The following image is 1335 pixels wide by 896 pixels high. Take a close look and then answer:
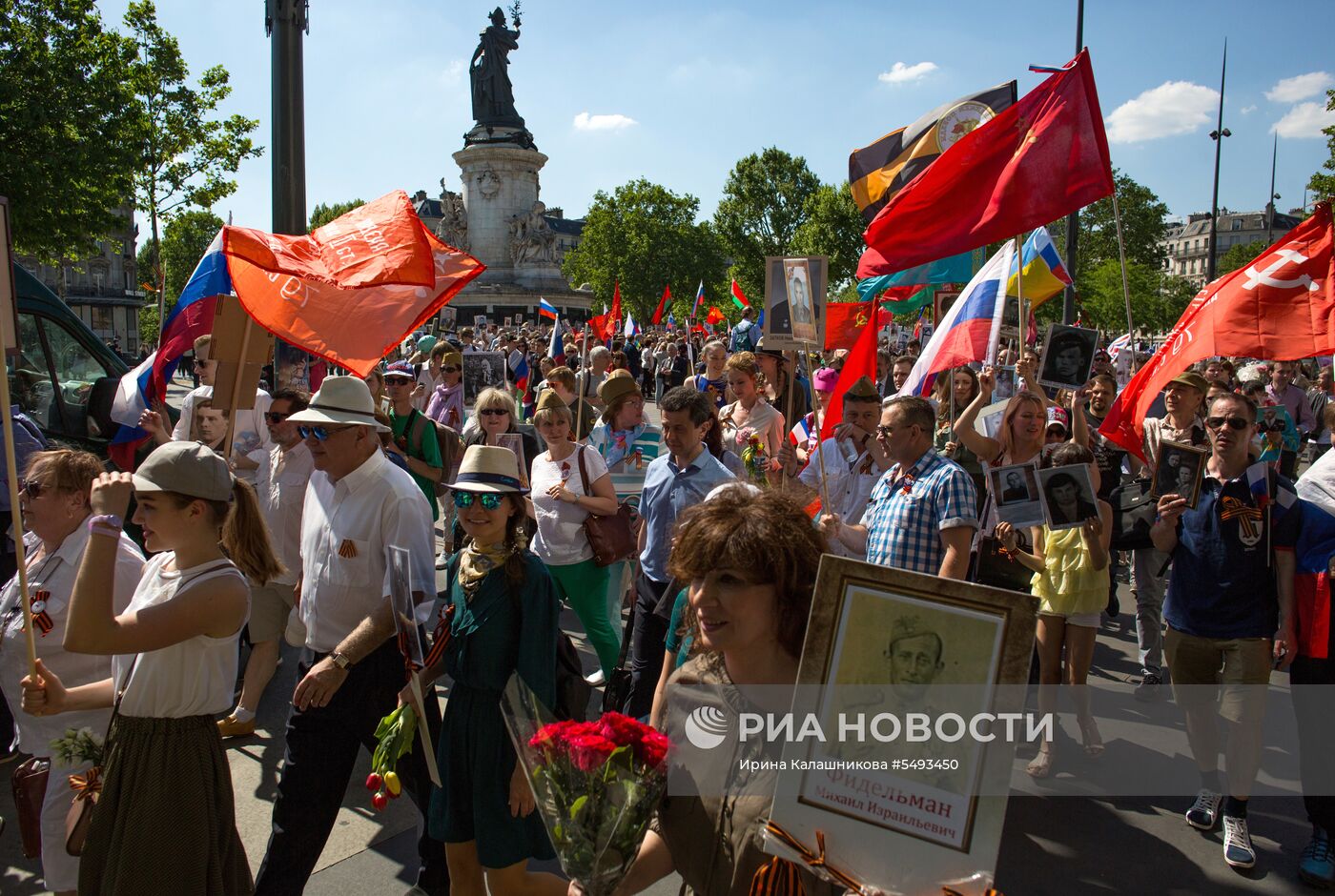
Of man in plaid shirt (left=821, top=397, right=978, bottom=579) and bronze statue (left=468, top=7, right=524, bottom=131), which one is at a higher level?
bronze statue (left=468, top=7, right=524, bottom=131)

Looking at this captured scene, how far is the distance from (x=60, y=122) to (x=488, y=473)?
52.3 ft

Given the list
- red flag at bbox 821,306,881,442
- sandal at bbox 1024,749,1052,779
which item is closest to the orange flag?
red flag at bbox 821,306,881,442

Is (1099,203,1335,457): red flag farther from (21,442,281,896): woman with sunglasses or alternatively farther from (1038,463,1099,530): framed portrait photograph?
(21,442,281,896): woman with sunglasses

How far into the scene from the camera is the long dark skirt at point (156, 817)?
2.74m

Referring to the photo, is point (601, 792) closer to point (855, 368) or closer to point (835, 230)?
point (855, 368)

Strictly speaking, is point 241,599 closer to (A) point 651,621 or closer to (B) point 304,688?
(B) point 304,688

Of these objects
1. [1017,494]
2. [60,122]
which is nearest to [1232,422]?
[1017,494]

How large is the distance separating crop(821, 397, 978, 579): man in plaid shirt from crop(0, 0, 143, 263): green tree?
15.4m

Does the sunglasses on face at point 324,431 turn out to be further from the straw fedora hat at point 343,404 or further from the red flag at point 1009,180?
the red flag at point 1009,180

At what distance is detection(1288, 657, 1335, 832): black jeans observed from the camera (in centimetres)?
397

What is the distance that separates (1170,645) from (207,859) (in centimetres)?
391

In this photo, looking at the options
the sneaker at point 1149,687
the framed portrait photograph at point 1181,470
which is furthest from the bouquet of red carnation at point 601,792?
the sneaker at point 1149,687

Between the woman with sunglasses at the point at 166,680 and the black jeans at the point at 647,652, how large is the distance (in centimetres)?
192

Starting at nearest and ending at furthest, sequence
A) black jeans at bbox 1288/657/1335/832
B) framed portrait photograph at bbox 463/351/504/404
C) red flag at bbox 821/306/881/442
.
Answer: black jeans at bbox 1288/657/1335/832 < red flag at bbox 821/306/881/442 < framed portrait photograph at bbox 463/351/504/404
